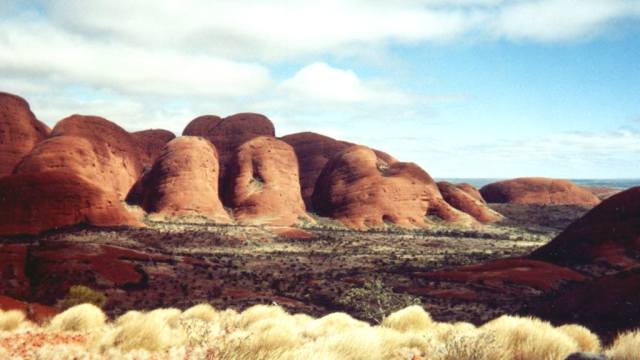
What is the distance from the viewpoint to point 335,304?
23.6 meters

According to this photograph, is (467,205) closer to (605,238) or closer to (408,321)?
(605,238)

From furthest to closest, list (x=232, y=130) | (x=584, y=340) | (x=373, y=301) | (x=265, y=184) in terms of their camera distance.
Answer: (x=232, y=130) → (x=265, y=184) → (x=373, y=301) → (x=584, y=340)

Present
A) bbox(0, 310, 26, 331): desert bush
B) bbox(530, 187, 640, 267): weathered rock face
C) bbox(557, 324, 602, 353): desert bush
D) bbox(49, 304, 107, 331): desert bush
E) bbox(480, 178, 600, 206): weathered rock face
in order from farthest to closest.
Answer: bbox(480, 178, 600, 206): weathered rock face
bbox(530, 187, 640, 267): weathered rock face
bbox(49, 304, 107, 331): desert bush
bbox(0, 310, 26, 331): desert bush
bbox(557, 324, 602, 353): desert bush

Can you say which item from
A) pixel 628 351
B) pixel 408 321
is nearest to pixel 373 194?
pixel 408 321

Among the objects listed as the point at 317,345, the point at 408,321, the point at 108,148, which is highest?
the point at 108,148

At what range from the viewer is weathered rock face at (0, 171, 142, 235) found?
4244 centimetres

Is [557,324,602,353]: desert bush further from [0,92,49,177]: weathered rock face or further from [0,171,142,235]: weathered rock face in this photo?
[0,92,49,177]: weathered rock face

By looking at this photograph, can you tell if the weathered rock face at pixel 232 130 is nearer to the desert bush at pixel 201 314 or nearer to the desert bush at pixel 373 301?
the desert bush at pixel 373 301

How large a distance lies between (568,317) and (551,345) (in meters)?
7.77

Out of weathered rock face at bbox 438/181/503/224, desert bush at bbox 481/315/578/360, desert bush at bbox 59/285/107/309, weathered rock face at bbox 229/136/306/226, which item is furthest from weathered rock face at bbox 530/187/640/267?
weathered rock face at bbox 438/181/503/224

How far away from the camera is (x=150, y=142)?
8162cm

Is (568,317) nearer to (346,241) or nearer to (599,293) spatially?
(599,293)

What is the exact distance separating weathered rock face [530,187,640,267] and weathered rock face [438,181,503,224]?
4182cm

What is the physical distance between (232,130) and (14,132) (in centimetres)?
2891
